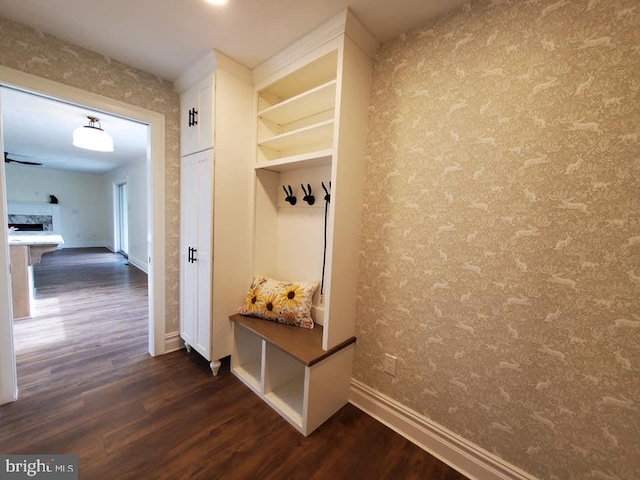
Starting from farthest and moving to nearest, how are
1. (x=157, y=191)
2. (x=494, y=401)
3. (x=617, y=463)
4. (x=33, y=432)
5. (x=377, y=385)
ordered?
(x=157, y=191)
(x=377, y=385)
(x=33, y=432)
(x=494, y=401)
(x=617, y=463)

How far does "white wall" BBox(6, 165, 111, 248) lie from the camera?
Answer: 6895 mm

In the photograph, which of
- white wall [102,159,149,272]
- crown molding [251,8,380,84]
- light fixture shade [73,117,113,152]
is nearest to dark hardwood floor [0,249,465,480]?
light fixture shade [73,117,113,152]

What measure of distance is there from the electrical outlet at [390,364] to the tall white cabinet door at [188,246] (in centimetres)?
151

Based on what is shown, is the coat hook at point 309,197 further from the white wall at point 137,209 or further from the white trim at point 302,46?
the white wall at point 137,209

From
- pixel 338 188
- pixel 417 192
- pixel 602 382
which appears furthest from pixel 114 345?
pixel 602 382

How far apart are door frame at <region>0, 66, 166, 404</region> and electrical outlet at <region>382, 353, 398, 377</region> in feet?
6.35

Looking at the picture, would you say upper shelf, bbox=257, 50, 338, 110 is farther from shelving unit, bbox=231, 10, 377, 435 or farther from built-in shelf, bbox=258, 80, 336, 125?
built-in shelf, bbox=258, 80, 336, 125

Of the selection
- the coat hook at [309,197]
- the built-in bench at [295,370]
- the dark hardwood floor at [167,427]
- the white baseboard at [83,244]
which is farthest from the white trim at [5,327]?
the white baseboard at [83,244]

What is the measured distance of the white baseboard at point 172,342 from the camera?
2.29 meters

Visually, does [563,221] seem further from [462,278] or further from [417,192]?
[417,192]

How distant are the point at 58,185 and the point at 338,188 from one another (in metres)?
9.90

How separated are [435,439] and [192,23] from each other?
2755 mm

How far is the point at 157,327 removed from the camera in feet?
7.32

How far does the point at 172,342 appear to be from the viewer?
7.62 ft
